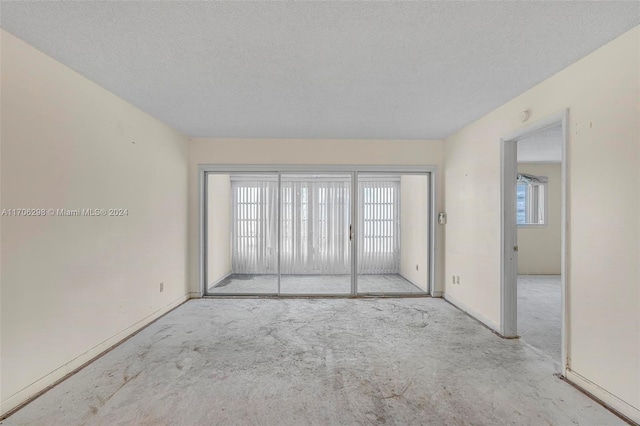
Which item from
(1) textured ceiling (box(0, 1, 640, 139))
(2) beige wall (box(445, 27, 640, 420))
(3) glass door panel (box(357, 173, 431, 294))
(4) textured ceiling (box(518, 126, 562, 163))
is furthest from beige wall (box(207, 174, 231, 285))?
(4) textured ceiling (box(518, 126, 562, 163))

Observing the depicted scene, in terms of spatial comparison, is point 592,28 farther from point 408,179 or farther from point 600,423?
point 408,179

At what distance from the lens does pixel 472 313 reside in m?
3.57

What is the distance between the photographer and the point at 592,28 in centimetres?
179

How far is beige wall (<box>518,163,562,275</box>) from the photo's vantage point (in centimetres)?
620

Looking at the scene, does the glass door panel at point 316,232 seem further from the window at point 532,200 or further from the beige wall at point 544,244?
the window at point 532,200

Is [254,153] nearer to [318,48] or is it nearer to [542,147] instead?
[318,48]

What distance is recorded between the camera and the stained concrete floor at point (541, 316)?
9.32 feet

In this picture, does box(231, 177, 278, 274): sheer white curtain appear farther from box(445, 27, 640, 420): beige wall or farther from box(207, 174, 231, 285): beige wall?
box(445, 27, 640, 420): beige wall

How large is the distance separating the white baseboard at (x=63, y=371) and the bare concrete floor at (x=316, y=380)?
0.07 meters

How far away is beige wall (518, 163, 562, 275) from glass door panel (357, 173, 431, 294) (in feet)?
9.70

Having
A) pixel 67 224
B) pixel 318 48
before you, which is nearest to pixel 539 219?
pixel 318 48

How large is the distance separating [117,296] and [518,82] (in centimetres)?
419

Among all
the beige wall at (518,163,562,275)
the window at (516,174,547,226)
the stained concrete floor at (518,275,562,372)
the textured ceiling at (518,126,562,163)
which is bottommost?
the stained concrete floor at (518,275,562,372)

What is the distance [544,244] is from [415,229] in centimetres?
347
